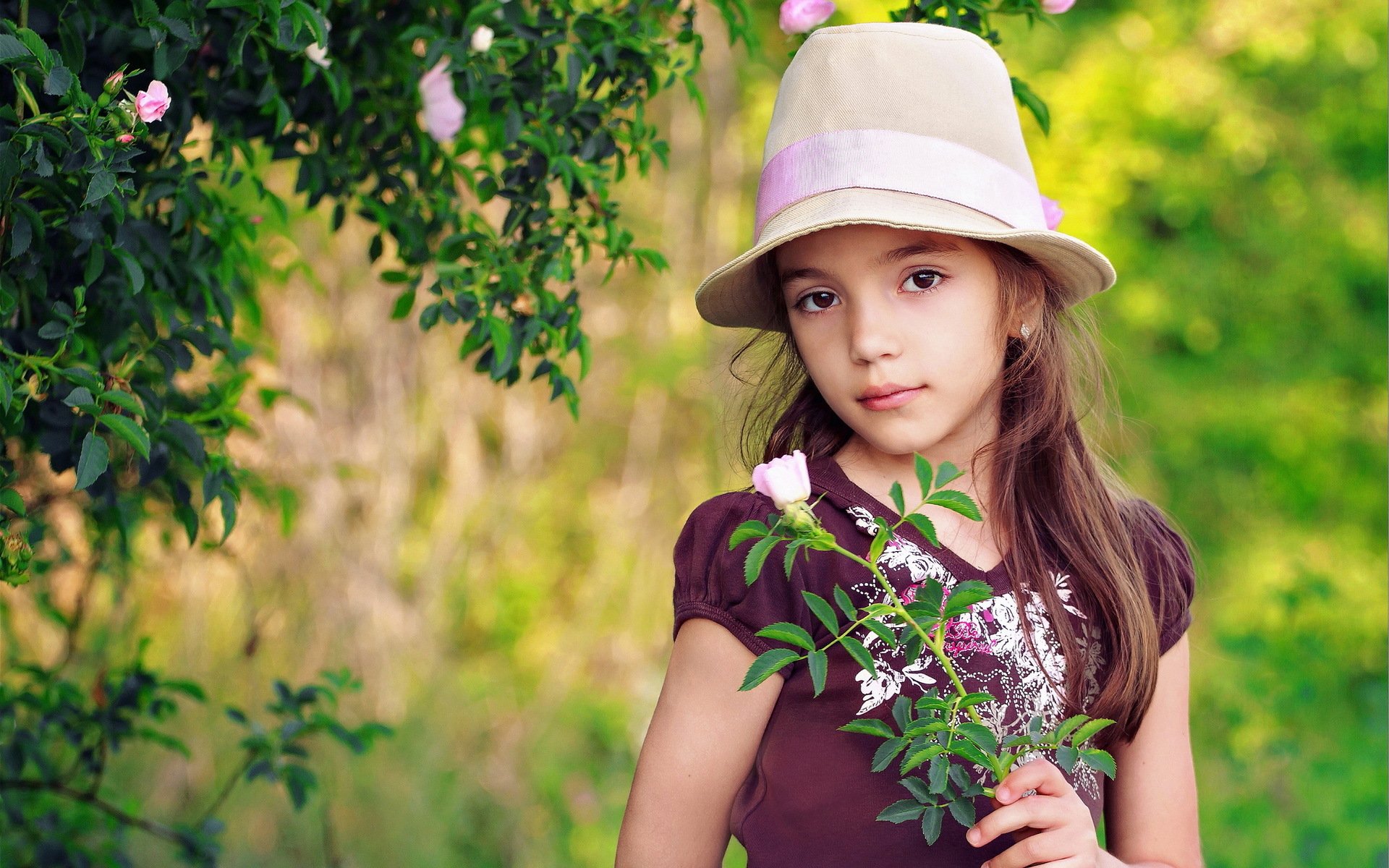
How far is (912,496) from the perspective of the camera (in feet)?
4.85

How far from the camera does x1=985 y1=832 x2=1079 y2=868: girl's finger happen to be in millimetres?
1167

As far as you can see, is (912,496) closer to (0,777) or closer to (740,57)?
(0,777)

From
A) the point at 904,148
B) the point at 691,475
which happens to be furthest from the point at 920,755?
the point at 691,475

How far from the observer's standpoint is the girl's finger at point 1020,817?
3.76 ft

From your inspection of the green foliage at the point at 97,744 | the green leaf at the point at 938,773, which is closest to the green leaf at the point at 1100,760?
the green leaf at the point at 938,773

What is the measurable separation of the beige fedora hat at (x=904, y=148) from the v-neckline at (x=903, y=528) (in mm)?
280

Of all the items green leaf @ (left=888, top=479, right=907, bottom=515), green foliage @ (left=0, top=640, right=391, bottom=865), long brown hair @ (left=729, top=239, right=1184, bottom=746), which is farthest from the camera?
green foliage @ (left=0, top=640, right=391, bottom=865)

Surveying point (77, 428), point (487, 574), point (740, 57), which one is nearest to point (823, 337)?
point (77, 428)

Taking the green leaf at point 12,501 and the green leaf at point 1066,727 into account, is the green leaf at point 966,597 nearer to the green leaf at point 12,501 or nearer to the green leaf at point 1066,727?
the green leaf at point 1066,727

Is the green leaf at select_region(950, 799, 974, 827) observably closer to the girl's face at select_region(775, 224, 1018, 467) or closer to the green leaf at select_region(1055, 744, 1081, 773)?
the green leaf at select_region(1055, 744, 1081, 773)

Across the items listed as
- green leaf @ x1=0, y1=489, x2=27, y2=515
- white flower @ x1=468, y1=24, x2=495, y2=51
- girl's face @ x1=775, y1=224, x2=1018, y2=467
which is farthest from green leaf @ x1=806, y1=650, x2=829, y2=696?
white flower @ x1=468, y1=24, x2=495, y2=51

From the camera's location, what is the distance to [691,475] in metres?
5.68

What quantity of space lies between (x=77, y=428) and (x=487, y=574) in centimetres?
393

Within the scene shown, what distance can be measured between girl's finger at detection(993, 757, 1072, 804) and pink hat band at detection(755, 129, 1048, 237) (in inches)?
24.1
